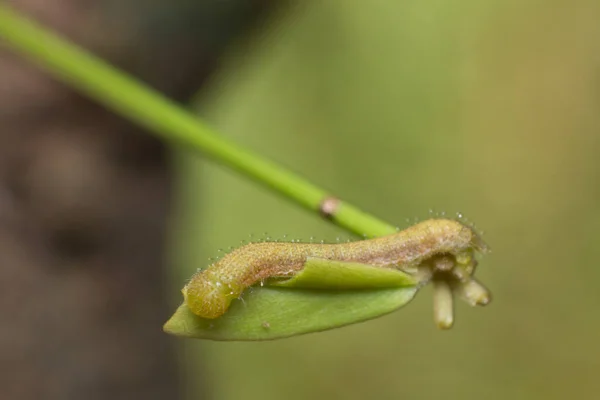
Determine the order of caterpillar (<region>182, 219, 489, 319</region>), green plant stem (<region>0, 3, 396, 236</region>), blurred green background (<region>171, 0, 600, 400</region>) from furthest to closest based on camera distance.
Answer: blurred green background (<region>171, 0, 600, 400</region>), green plant stem (<region>0, 3, 396, 236</region>), caterpillar (<region>182, 219, 489, 319</region>)

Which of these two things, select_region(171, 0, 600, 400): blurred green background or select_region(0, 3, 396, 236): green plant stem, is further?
select_region(171, 0, 600, 400): blurred green background

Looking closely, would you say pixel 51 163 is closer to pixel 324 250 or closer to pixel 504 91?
pixel 324 250

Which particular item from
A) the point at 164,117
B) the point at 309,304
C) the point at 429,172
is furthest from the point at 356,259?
the point at 429,172

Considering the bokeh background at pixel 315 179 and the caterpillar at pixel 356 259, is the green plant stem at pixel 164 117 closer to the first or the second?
the caterpillar at pixel 356 259

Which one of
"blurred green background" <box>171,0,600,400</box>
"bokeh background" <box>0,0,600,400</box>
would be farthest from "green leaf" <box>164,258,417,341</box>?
"blurred green background" <box>171,0,600,400</box>

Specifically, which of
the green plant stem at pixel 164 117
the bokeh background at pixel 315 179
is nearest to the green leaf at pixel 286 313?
the green plant stem at pixel 164 117

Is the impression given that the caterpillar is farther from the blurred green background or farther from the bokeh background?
the blurred green background

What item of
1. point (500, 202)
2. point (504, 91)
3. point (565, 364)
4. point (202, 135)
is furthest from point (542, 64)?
point (202, 135)
